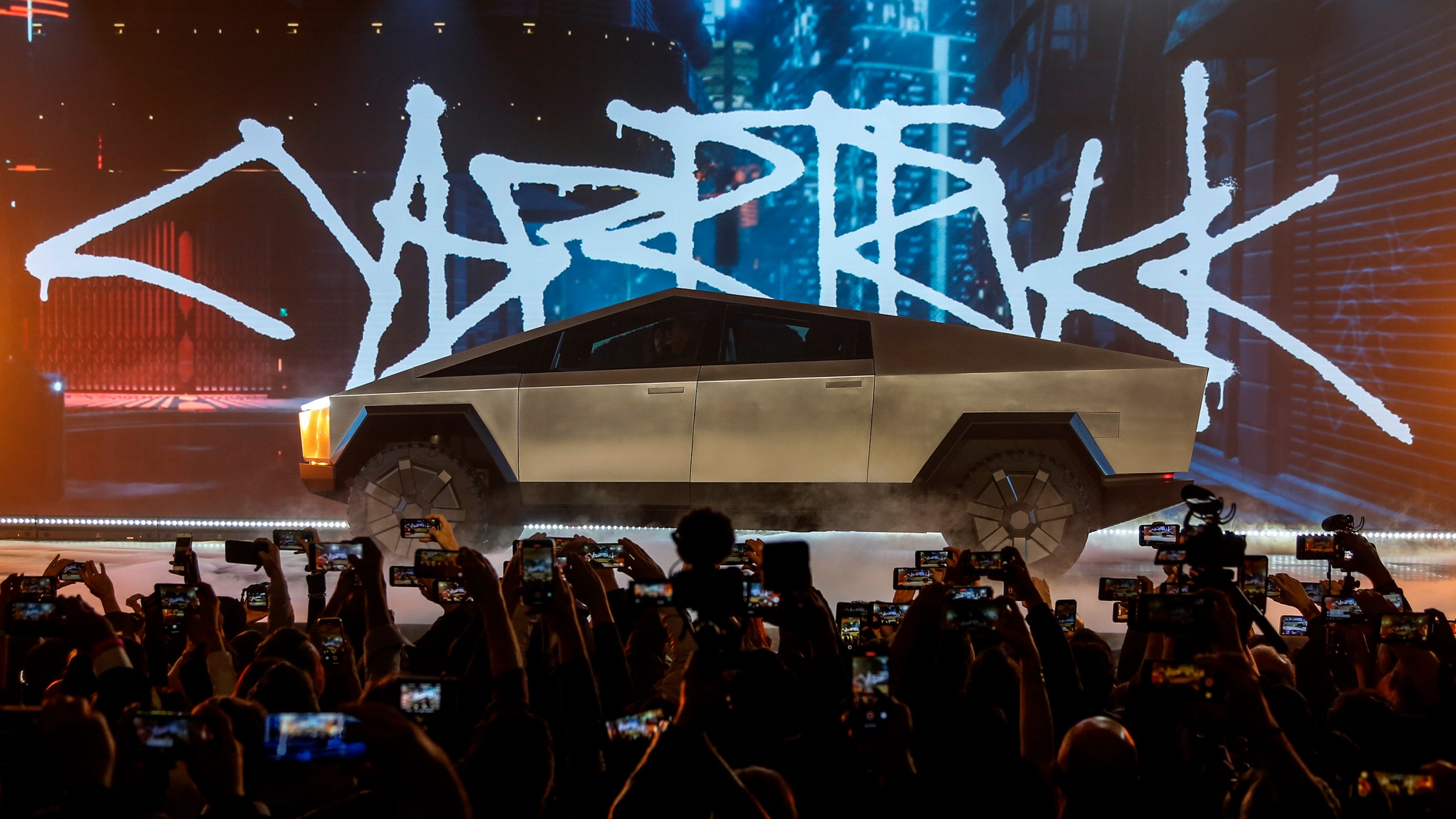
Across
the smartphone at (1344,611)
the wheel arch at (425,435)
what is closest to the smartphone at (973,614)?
the smartphone at (1344,611)

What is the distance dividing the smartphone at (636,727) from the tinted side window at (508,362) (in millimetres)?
3912

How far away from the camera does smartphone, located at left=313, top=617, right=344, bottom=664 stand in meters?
2.49

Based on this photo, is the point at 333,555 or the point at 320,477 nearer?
the point at 333,555

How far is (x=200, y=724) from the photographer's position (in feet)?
4.97

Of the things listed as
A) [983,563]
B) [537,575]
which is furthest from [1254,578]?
[537,575]

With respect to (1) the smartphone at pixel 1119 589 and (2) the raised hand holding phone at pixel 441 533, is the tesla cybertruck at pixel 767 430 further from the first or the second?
(1) the smartphone at pixel 1119 589

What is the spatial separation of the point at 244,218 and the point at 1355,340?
10158 millimetres

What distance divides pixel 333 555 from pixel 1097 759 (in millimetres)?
2106

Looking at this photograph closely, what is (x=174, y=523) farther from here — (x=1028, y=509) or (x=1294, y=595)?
(x=1294, y=595)

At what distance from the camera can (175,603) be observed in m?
2.60

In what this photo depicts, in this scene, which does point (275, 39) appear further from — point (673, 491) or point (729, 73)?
point (673, 491)

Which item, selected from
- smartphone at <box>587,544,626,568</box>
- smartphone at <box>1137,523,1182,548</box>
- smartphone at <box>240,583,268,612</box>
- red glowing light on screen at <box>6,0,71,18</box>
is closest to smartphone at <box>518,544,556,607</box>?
smartphone at <box>587,544,626,568</box>

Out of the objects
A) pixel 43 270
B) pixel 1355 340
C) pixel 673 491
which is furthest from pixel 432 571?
pixel 1355 340

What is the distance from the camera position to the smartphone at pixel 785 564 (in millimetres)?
2014
